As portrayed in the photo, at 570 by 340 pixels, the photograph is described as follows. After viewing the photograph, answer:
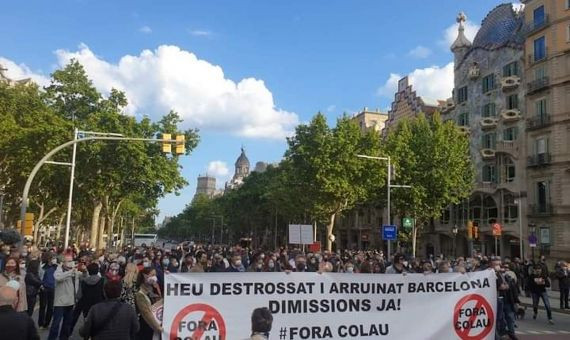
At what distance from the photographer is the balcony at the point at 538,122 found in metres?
41.0

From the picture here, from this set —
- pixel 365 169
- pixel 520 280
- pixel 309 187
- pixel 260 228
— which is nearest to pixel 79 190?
pixel 309 187

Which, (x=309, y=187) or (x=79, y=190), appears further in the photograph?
(x=309, y=187)

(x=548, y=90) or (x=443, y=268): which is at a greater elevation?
(x=548, y=90)

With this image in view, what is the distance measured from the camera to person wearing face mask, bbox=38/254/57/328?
11906 millimetres

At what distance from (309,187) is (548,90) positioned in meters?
20.8

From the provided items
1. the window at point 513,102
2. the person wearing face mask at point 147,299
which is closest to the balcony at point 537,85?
the window at point 513,102

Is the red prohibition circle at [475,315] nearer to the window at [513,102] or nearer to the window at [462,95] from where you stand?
the window at [513,102]

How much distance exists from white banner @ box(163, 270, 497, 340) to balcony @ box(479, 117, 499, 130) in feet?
136

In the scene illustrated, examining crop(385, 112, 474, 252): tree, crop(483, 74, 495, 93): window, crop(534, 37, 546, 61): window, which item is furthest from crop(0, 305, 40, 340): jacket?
crop(483, 74, 495, 93): window

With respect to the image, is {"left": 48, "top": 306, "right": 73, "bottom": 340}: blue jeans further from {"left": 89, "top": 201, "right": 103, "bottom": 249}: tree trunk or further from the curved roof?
the curved roof

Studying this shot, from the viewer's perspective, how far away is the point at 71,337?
11.4 m

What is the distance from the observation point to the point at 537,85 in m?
41.9

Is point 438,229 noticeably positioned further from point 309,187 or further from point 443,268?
point 443,268

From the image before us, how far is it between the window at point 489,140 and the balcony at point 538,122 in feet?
14.6
